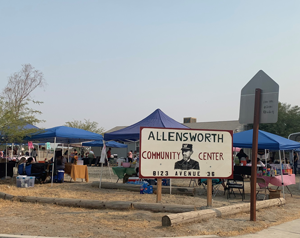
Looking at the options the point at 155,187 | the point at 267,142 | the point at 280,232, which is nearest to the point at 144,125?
the point at 155,187

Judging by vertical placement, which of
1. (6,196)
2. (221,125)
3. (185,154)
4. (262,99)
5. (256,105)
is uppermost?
(221,125)

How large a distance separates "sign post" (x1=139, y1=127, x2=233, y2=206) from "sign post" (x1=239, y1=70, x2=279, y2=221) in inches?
44.7

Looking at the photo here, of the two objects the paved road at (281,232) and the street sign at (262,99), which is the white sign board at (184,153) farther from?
the paved road at (281,232)

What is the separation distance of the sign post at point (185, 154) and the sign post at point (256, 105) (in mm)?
1135

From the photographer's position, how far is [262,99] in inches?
273

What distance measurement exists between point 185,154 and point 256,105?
203cm

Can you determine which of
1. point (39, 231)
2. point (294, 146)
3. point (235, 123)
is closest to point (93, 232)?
point (39, 231)

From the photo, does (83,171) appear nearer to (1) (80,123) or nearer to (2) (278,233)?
(2) (278,233)

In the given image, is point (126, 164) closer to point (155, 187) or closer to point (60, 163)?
point (155, 187)

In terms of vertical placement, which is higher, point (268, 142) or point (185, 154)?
point (268, 142)

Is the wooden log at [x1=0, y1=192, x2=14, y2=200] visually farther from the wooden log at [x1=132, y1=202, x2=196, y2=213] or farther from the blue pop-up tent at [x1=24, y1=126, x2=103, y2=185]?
the blue pop-up tent at [x1=24, y1=126, x2=103, y2=185]

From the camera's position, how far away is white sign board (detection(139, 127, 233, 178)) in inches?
304

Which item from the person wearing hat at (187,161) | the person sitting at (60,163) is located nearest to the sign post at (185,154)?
the person wearing hat at (187,161)

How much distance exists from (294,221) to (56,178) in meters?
10.5
